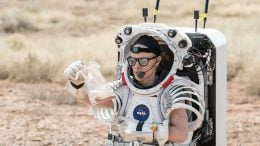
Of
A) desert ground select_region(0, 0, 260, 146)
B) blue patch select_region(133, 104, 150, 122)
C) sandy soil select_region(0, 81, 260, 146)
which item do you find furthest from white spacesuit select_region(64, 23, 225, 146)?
sandy soil select_region(0, 81, 260, 146)

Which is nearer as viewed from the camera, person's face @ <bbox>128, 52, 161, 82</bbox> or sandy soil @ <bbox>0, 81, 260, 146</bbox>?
person's face @ <bbox>128, 52, 161, 82</bbox>

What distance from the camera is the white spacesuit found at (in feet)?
15.6

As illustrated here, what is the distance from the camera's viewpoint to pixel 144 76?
194 inches

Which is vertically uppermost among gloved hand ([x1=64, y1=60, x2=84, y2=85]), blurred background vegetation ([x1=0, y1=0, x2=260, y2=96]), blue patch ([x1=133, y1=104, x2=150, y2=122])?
blurred background vegetation ([x1=0, y1=0, x2=260, y2=96])

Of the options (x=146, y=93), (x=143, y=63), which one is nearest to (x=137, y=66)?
(x=143, y=63)

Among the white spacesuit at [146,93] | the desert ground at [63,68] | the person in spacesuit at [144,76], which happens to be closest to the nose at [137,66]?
the person in spacesuit at [144,76]

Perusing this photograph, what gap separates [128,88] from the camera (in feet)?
16.6

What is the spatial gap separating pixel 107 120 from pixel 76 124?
4.90 metres

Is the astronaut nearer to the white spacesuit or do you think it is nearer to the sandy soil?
the white spacesuit

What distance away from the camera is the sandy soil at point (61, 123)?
9047mm

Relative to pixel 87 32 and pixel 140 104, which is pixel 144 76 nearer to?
pixel 140 104

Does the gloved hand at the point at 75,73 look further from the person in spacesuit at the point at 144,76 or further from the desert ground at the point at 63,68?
the desert ground at the point at 63,68

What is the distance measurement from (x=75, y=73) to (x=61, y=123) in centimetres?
514

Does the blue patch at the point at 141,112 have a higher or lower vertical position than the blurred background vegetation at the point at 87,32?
lower
